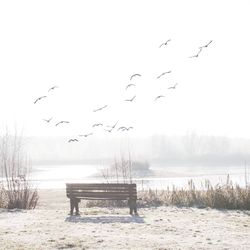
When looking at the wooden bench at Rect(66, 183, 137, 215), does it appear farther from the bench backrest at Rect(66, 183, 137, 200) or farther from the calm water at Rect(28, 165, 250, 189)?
the calm water at Rect(28, 165, 250, 189)

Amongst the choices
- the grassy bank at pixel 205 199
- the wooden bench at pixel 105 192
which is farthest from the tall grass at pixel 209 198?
the wooden bench at pixel 105 192

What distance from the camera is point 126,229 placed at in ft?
30.6

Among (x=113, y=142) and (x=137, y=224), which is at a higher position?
(x=113, y=142)

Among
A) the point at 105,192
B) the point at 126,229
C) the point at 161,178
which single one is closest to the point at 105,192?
the point at 105,192

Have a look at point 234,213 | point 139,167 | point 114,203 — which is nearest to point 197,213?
point 234,213

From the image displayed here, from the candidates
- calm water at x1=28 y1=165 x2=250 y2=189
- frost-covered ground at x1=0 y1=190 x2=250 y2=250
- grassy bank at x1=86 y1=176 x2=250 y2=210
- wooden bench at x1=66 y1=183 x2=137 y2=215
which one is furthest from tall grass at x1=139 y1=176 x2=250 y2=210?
calm water at x1=28 y1=165 x2=250 y2=189

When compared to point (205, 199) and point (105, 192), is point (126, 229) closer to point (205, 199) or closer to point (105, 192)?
point (105, 192)

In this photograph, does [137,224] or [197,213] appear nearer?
[137,224]

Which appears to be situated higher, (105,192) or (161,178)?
(105,192)

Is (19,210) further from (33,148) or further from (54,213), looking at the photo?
(33,148)

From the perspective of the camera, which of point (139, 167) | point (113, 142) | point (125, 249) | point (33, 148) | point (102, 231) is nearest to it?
point (125, 249)

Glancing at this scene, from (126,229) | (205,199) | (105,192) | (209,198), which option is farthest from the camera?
(205,199)

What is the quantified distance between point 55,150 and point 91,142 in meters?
9.62

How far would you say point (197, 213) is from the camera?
11.8 m
